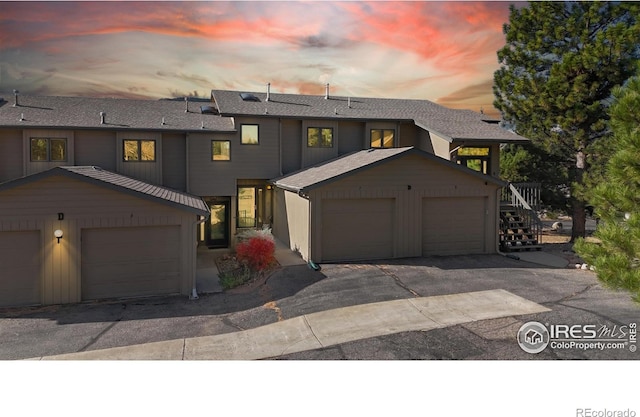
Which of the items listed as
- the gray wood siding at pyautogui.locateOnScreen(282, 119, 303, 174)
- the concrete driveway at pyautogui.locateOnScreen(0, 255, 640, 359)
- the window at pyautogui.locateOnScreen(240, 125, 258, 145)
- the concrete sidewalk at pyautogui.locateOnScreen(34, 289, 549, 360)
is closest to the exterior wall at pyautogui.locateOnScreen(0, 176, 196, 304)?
the concrete driveway at pyautogui.locateOnScreen(0, 255, 640, 359)

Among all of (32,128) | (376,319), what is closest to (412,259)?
(376,319)

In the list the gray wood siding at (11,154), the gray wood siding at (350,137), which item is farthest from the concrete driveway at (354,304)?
the gray wood siding at (11,154)

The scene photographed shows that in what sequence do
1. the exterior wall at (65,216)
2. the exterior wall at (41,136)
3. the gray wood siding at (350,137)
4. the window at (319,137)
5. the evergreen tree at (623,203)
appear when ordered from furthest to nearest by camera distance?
1. the gray wood siding at (350,137)
2. the window at (319,137)
3. the exterior wall at (41,136)
4. the exterior wall at (65,216)
5. the evergreen tree at (623,203)

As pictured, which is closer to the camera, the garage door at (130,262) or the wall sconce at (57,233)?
the wall sconce at (57,233)

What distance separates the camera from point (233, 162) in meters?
15.7

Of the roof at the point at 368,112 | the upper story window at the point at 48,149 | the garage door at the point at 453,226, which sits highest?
the roof at the point at 368,112

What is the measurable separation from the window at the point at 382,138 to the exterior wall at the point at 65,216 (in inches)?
391

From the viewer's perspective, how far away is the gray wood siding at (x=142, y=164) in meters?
14.5

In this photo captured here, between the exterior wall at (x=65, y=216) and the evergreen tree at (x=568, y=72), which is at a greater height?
the evergreen tree at (x=568, y=72)

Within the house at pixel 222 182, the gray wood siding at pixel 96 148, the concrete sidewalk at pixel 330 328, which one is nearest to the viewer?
the concrete sidewalk at pixel 330 328

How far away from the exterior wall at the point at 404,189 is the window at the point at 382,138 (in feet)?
14.7

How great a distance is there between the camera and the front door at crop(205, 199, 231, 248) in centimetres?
1573

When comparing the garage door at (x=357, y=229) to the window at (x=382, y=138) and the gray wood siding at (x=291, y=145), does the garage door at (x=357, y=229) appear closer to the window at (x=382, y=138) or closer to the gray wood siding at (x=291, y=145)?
the gray wood siding at (x=291, y=145)
